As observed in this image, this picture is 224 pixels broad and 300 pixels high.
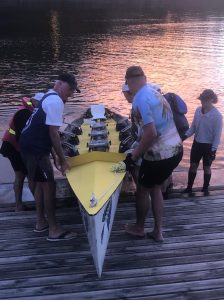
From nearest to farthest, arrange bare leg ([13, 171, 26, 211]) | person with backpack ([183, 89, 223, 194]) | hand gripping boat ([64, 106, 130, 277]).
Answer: hand gripping boat ([64, 106, 130, 277]) < bare leg ([13, 171, 26, 211]) < person with backpack ([183, 89, 223, 194])

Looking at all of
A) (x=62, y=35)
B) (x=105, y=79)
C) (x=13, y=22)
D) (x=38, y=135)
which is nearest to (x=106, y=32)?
(x=62, y=35)

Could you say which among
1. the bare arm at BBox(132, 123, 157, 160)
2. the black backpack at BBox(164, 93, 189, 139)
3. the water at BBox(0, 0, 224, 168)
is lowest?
the water at BBox(0, 0, 224, 168)

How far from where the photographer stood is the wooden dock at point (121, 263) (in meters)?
4.01

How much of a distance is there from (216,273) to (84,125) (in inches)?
199

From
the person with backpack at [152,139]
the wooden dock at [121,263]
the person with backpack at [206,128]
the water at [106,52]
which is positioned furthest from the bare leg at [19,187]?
the water at [106,52]

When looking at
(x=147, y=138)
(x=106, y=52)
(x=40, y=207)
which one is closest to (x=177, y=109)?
(x=147, y=138)

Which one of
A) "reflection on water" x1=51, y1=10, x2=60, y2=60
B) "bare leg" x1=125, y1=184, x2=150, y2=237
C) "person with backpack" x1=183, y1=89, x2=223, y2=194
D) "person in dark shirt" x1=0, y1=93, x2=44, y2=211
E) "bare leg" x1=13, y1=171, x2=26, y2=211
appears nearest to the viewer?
"bare leg" x1=125, y1=184, x2=150, y2=237

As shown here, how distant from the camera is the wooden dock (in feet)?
13.2

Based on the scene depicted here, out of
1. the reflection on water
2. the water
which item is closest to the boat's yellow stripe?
the water

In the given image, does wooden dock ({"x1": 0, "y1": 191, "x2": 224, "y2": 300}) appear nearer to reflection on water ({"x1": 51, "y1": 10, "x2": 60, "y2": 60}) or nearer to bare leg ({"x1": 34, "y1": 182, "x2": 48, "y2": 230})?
bare leg ({"x1": 34, "y1": 182, "x2": 48, "y2": 230})

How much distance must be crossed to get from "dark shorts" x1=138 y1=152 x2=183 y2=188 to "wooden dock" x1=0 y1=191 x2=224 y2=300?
740 mm

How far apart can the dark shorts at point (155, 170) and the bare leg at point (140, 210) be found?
5.0 inches

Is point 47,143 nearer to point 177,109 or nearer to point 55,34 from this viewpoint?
point 177,109

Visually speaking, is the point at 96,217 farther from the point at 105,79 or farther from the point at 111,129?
the point at 105,79
